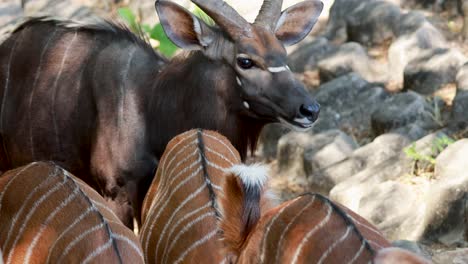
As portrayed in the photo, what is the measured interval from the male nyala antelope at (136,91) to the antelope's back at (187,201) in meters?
0.50

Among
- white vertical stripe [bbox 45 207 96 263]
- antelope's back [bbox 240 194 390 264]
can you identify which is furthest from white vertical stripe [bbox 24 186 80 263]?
antelope's back [bbox 240 194 390 264]

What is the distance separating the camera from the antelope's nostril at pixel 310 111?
5211mm

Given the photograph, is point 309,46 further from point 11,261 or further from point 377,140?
point 11,261

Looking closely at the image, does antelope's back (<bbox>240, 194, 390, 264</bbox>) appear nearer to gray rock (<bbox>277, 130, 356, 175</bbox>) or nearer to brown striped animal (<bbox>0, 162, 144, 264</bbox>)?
brown striped animal (<bbox>0, 162, 144, 264</bbox>)

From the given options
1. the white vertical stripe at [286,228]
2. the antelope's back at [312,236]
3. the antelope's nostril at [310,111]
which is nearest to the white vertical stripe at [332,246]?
the antelope's back at [312,236]

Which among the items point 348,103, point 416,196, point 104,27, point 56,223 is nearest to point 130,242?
point 56,223

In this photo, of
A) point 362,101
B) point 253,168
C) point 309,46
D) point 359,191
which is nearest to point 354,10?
point 309,46

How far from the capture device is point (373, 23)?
33.4 ft

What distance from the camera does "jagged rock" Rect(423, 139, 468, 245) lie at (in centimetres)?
601

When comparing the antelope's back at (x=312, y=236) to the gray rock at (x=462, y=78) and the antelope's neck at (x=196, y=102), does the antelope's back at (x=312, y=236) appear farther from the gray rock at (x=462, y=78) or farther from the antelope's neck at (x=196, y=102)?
the gray rock at (x=462, y=78)

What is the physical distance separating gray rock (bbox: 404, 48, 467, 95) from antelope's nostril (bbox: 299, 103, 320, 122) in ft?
11.7

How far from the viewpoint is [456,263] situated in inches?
203

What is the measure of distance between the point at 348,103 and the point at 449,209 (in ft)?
10.0

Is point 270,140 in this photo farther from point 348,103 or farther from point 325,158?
point 325,158
